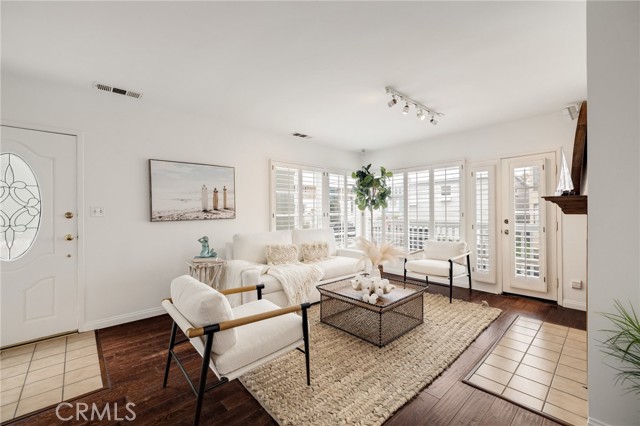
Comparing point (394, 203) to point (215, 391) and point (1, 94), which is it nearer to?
point (215, 391)

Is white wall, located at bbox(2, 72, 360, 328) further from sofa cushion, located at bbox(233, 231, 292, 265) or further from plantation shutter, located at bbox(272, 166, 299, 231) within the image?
plantation shutter, located at bbox(272, 166, 299, 231)

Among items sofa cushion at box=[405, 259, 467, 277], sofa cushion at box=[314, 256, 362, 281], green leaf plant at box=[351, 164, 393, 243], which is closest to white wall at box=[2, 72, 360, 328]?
sofa cushion at box=[314, 256, 362, 281]

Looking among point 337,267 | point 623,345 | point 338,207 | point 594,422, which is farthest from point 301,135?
point 594,422

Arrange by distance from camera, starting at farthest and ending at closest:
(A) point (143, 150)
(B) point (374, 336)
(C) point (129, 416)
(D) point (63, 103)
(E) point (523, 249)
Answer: (E) point (523, 249) → (A) point (143, 150) → (D) point (63, 103) → (B) point (374, 336) → (C) point (129, 416)

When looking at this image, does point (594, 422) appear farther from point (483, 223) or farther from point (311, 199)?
point (311, 199)

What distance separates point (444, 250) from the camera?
13.9 ft

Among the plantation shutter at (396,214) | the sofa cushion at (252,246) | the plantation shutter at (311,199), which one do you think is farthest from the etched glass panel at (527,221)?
the sofa cushion at (252,246)

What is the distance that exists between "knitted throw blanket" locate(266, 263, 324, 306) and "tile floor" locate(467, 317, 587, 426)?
1871mm

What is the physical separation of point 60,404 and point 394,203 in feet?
16.6

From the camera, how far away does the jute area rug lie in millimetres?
1736

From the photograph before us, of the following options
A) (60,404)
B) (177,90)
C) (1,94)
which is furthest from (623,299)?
(1,94)

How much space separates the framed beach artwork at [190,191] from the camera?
340cm

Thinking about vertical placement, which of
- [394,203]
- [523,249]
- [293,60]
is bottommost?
[523,249]

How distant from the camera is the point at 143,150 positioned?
333 centimetres
